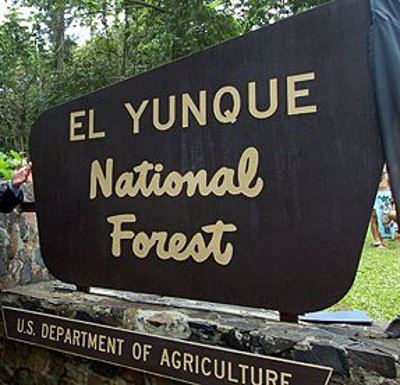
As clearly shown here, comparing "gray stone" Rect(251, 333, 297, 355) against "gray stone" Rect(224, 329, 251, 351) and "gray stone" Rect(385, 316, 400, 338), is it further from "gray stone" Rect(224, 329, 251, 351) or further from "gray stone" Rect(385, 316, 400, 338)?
"gray stone" Rect(385, 316, 400, 338)

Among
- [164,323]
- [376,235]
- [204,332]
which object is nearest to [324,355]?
[204,332]

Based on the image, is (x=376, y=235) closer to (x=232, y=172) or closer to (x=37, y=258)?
(x=37, y=258)

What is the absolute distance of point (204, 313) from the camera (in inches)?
81.0

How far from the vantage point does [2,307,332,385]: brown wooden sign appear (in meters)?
1.66

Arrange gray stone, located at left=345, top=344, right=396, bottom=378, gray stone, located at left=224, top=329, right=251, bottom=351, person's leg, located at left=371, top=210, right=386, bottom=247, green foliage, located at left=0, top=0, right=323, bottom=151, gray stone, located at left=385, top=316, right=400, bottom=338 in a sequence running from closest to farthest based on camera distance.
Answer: gray stone, located at left=345, top=344, right=396, bottom=378
gray stone, located at left=385, top=316, right=400, bottom=338
gray stone, located at left=224, top=329, right=251, bottom=351
green foliage, located at left=0, top=0, right=323, bottom=151
person's leg, located at left=371, top=210, right=386, bottom=247

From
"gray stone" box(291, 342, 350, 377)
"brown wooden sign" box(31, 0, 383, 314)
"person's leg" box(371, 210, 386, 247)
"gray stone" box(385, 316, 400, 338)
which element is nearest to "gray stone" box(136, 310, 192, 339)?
"brown wooden sign" box(31, 0, 383, 314)

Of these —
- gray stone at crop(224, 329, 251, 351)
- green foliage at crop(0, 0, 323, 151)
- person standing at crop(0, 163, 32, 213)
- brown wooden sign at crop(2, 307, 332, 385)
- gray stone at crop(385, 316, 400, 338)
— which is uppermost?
green foliage at crop(0, 0, 323, 151)

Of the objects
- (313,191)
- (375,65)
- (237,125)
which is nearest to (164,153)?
(237,125)

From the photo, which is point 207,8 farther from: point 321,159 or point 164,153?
point 321,159

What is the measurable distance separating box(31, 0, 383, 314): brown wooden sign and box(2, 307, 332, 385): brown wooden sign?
228 millimetres

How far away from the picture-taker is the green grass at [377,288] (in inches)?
140

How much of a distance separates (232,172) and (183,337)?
785mm

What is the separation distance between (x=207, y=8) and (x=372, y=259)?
156 inches

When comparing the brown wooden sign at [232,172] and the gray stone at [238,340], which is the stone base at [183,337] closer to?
the gray stone at [238,340]
